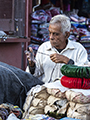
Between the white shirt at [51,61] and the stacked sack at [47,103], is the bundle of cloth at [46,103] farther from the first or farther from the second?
the white shirt at [51,61]

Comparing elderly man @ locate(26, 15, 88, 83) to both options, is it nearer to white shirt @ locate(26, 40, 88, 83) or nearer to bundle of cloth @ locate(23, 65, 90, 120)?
white shirt @ locate(26, 40, 88, 83)

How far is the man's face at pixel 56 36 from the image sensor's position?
9.36ft

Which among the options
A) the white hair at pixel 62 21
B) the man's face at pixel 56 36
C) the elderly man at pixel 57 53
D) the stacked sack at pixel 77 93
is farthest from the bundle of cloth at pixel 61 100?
the white hair at pixel 62 21

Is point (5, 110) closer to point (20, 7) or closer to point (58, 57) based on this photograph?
point (58, 57)

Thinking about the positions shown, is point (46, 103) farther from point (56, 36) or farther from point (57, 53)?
point (56, 36)

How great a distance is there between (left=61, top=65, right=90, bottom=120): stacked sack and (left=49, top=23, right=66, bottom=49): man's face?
698 mm

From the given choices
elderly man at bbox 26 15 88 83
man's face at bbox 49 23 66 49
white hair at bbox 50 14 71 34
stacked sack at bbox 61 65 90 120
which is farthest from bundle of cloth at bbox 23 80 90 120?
white hair at bbox 50 14 71 34

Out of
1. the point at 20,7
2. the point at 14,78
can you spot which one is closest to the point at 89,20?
the point at 20,7

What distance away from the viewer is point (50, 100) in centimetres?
220

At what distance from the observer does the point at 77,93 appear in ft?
6.67

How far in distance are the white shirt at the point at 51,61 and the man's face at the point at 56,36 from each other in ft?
0.35

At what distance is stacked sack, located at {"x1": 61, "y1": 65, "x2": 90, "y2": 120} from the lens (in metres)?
1.99

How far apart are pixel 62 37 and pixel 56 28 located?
153 mm

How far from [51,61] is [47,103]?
0.82 m
